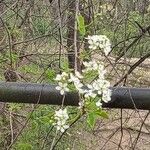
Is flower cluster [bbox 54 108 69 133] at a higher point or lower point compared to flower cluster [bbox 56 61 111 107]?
lower

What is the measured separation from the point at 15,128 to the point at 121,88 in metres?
2.12

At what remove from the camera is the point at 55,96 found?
5.06ft

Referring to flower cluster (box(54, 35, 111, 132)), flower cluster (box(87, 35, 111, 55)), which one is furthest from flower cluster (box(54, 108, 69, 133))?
flower cluster (box(87, 35, 111, 55))

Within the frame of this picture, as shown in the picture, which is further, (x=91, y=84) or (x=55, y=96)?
(x=55, y=96)

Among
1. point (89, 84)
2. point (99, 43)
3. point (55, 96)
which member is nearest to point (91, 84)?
point (89, 84)

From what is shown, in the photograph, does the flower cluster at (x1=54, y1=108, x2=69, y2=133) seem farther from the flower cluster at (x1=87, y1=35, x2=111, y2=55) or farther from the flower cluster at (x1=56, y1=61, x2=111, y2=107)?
the flower cluster at (x1=87, y1=35, x2=111, y2=55)

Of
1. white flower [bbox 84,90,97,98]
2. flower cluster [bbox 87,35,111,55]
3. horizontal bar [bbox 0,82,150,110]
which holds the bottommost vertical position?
horizontal bar [bbox 0,82,150,110]

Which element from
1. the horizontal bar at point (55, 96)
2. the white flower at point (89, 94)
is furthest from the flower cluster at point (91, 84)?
the horizontal bar at point (55, 96)

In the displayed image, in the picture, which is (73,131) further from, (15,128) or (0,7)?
(0,7)

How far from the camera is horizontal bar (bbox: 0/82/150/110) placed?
1.52 m

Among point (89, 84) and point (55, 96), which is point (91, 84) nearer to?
point (89, 84)

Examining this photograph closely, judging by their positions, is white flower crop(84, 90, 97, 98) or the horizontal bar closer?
white flower crop(84, 90, 97, 98)

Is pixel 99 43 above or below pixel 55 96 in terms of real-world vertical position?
above

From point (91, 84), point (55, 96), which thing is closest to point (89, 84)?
point (91, 84)
